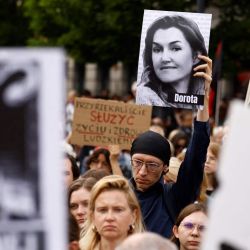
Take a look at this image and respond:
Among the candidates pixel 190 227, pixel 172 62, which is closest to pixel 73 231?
pixel 190 227

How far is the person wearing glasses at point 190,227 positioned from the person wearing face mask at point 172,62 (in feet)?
4.12

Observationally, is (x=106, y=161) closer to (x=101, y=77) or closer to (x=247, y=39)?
(x=247, y=39)

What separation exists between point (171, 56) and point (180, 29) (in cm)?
17

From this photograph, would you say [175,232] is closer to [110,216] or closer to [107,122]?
[110,216]

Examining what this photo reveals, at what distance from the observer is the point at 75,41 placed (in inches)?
1036

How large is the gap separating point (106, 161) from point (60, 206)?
666 centimetres

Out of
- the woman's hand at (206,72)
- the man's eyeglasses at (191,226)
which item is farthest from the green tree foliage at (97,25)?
the man's eyeglasses at (191,226)

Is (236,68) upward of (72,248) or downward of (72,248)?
downward

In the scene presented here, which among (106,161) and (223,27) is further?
(223,27)

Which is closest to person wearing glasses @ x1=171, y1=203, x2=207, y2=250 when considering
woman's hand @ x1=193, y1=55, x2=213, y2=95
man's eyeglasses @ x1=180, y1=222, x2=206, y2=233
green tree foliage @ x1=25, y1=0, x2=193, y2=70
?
man's eyeglasses @ x1=180, y1=222, x2=206, y2=233

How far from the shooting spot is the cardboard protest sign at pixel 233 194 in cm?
371

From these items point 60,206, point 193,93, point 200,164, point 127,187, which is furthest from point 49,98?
point 193,93

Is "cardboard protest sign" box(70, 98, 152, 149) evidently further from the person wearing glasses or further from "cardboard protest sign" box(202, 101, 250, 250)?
"cardboard protest sign" box(202, 101, 250, 250)

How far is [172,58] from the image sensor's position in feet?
25.9
